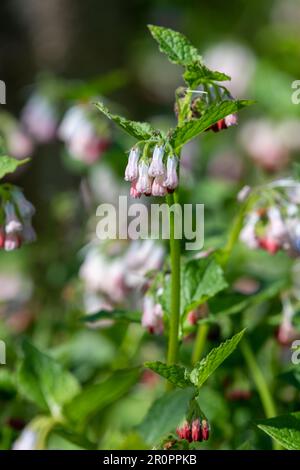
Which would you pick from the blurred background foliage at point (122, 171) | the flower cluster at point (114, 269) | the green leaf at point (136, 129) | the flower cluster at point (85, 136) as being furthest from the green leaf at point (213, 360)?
the flower cluster at point (85, 136)

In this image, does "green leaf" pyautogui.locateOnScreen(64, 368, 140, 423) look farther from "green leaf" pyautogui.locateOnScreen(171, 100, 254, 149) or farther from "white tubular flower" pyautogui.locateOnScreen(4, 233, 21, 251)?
"green leaf" pyautogui.locateOnScreen(171, 100, 254, 149)

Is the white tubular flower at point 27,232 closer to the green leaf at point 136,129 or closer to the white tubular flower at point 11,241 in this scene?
the white tubular flower at point 11,241

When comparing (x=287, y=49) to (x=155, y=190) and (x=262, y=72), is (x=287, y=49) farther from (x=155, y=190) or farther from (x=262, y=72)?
(x=155, y=190)

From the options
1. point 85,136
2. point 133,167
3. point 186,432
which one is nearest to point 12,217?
point 133,167

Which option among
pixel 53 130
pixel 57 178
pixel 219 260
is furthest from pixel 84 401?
pixel 57 178

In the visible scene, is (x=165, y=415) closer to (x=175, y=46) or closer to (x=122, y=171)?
(x=175, y=46)

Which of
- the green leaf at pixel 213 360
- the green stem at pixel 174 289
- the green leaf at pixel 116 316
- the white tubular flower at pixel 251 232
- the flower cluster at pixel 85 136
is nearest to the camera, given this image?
the green leaf at pixel 213 360
